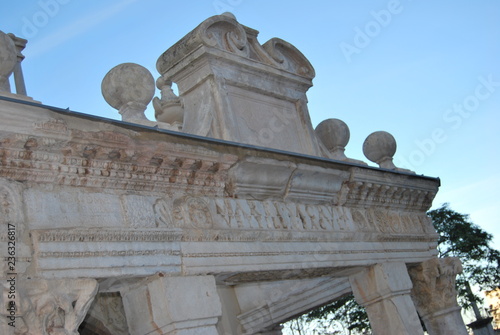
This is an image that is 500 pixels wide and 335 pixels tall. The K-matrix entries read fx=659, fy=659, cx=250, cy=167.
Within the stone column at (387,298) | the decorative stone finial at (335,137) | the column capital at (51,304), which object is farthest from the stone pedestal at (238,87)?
the column capital at (51,304)

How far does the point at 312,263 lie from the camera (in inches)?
253

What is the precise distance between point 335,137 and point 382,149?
974 mm

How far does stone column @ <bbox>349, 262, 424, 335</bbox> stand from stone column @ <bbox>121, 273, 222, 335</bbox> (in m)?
2.68

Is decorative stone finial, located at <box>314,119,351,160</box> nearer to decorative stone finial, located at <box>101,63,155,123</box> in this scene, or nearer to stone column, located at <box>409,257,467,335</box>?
stone column, located at <box>409,257,467,335</box>

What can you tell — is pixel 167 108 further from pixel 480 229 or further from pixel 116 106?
pixel 480 229

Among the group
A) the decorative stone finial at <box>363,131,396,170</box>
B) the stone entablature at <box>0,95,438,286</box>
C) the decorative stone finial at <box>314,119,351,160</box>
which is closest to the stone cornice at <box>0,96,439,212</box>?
the stone entablature at <box>0,95,438,286</box>

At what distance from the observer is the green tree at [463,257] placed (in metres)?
17.0

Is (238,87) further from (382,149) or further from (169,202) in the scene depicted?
(382,149)

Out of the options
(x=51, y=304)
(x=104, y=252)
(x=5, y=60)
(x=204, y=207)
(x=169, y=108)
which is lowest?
(x=51, y=304)

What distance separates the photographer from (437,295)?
27.6ft

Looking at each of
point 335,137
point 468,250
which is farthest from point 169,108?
point 468,250

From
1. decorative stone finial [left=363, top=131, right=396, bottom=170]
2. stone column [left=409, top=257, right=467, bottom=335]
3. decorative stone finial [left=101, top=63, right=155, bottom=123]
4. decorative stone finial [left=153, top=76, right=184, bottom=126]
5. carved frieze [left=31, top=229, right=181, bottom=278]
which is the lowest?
stone column [left=409, top=257, right=467, bottom=335]

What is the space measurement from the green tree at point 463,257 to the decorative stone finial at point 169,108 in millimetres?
9836

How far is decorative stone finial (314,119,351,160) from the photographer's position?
26.5 feet
